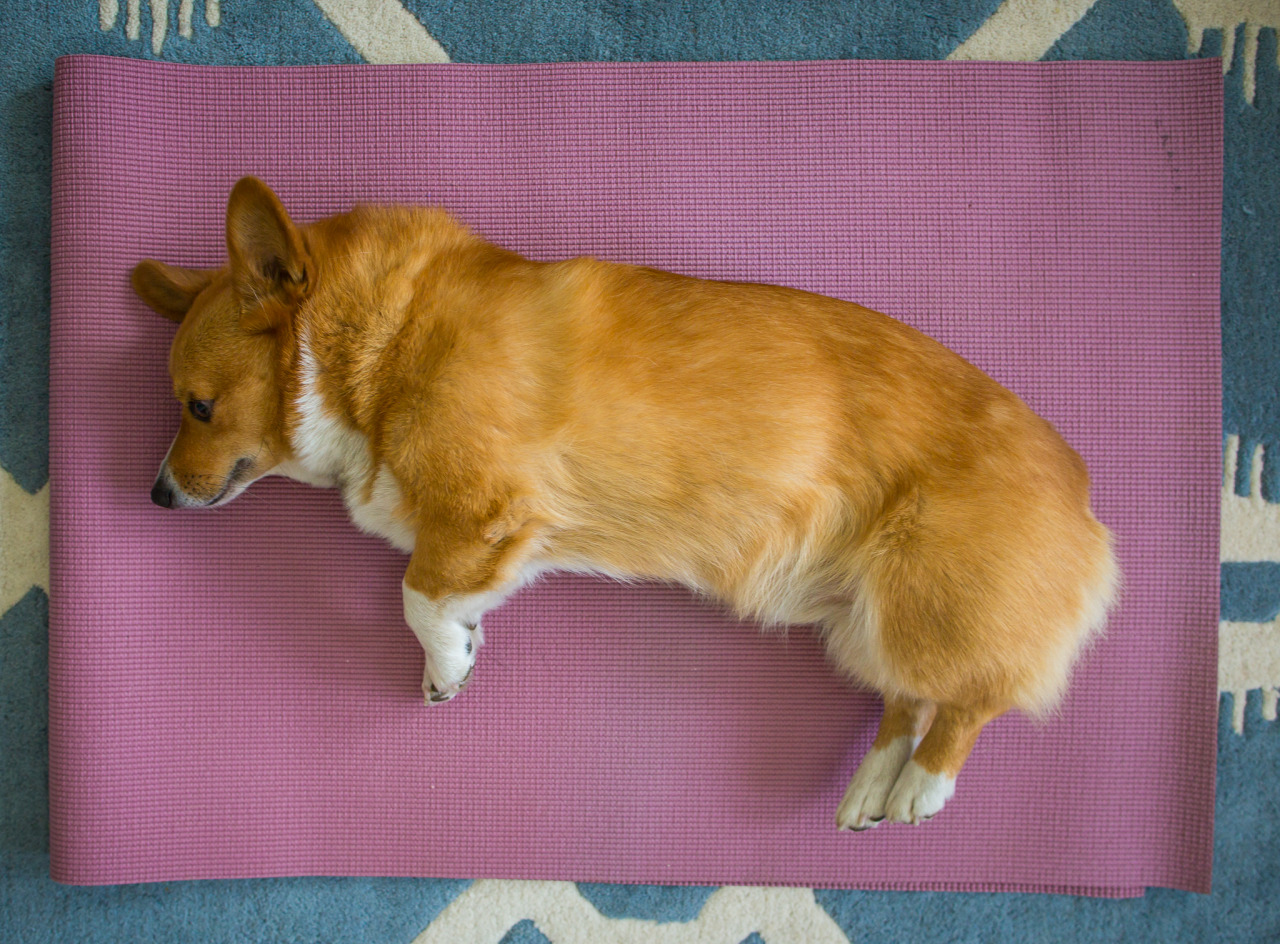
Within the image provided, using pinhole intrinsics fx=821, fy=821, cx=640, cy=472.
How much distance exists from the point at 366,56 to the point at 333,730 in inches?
59.1

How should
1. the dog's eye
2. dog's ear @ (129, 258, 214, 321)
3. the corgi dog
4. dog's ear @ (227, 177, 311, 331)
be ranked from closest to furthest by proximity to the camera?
dog's ear @ (227, 177, 311, 331), the corgi dog, the dog's eye, dog's ear @ (129, 258, 214, 321)

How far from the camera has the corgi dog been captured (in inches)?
55.4

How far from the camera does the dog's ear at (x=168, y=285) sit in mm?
1612

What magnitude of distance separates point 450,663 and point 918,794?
97 cm

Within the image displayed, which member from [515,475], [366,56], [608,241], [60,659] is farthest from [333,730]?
[366,56]

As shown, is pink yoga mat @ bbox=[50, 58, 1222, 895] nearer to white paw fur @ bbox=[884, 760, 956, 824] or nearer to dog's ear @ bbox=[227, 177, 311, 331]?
white paw fur @ bbox=[884, 760, 956, 824]

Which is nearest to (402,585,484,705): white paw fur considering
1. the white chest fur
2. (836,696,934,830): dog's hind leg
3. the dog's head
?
the white chest fur

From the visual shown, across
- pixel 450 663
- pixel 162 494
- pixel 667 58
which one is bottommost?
pixel 450 663

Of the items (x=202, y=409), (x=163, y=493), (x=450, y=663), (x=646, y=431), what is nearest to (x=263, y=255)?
(x=202, y=409)

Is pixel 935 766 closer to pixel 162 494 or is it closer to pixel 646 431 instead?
pixel 646 431

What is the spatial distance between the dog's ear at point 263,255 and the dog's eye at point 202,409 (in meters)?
0.18

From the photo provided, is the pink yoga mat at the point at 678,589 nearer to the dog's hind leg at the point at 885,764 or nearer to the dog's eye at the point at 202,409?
the dog's hind leg at the point at 885,764

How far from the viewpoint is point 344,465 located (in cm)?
153

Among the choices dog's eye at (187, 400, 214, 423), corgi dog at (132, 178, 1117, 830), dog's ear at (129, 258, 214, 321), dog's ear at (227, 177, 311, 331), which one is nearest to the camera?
dog's ear at (227, 177, 311, 331)
